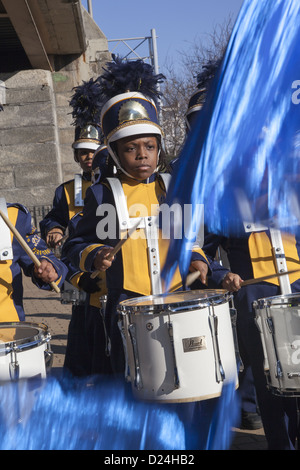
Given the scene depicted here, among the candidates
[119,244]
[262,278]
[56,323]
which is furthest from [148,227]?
[56,323]

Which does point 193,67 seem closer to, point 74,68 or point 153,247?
point 74,68

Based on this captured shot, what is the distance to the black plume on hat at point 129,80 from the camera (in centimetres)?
414

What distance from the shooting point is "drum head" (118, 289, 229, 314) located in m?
3.11

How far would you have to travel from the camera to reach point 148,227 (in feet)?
12.0

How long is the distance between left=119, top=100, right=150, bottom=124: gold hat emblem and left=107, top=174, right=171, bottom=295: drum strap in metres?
0.38

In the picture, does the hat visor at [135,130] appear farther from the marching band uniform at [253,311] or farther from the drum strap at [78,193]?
the drum strap at [78,193]

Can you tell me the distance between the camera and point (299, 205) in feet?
10.9

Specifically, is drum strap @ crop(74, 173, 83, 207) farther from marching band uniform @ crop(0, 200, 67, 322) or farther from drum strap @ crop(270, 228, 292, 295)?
drum strap @ crop(270, 228, 292, 295)

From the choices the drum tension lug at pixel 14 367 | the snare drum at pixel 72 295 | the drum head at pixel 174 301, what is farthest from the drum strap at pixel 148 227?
the snare drum at pixel 72 295

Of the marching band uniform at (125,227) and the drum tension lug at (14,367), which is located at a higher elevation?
the marching band uniform at (125,227)

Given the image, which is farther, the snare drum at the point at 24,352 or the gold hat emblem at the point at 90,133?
the gold hat emblem at the point at 90,133

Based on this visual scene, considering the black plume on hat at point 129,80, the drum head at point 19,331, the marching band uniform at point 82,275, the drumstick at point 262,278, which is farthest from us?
the marching band uniform at point 82,275

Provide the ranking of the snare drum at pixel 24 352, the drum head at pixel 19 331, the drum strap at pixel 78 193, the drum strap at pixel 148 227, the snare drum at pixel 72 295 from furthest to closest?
the drum strap at pixel 78 193, the snare drum at pixel 72 295, the drum strap at pixel 148 227, the drum head at pixel 19 331, the snare drum at pixel 24 352

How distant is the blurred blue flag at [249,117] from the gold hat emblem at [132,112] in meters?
0.57
